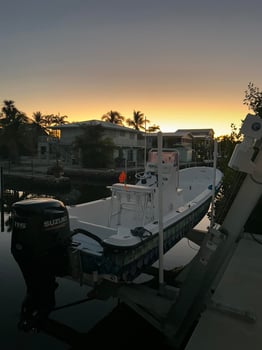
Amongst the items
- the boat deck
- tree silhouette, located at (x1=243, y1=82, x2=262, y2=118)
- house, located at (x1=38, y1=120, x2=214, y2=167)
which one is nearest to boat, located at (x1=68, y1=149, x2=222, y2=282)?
the boat deck

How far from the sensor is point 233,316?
278cm

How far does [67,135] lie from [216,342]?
27756 mm

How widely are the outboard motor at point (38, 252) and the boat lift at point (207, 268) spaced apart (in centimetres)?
74

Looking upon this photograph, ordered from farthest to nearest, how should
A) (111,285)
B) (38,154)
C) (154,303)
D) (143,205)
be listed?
(38,154), (143,205), (111,285), (154,303)

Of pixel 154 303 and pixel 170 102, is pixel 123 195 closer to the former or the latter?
pixel 154 303

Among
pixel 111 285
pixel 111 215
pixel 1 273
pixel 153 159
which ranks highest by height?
pixel 153 159

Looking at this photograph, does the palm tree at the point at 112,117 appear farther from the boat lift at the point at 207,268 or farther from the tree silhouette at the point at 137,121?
the boat lift at the point at 207,268

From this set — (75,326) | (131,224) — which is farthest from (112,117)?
(75,326)

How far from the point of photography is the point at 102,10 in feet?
23.4

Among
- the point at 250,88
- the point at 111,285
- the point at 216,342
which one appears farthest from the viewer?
the point at 250,88

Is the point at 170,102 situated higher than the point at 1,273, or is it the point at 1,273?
the point at 170,102

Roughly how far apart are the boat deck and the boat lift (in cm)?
5

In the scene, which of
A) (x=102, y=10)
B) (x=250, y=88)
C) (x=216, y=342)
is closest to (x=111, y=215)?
(x=216, y=342)

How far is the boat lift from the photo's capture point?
86.1 inches
